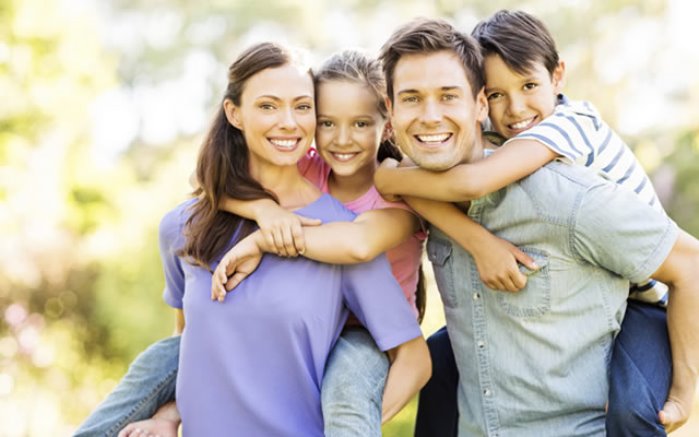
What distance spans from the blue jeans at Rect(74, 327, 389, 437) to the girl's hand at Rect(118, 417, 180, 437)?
3 cm

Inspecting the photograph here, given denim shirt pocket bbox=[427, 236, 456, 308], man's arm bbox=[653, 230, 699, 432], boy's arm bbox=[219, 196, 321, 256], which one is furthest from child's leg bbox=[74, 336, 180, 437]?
man's arm bbox=[653, 230, 699, 432]

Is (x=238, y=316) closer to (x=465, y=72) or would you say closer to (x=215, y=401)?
(x=215, y=401)

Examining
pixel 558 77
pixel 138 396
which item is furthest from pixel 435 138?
pixel 138 396

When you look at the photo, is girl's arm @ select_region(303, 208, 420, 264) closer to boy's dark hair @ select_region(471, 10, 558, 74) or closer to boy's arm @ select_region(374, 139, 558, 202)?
boy's arm @ select_region(374, 139, 558, 202)

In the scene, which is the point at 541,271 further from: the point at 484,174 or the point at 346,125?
the point at 346,125

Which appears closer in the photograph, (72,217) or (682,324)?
(682,324)

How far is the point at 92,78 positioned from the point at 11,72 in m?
0.74

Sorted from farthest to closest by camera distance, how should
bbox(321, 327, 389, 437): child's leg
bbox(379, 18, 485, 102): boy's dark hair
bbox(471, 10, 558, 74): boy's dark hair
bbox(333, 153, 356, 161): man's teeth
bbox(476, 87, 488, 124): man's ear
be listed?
bbox(333, 153, 356, 161): man's teeth → bbox(471, 10, 558, 74): boy's dark hair → bbox(476, 87, 488, 124): man's ear → bbox(379, 18, 485, 102): boy's dark hair → bbox(321, 327, 389, 437): child's leg

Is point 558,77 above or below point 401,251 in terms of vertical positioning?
above

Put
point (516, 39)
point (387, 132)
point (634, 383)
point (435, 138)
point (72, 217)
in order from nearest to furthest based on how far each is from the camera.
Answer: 1. point (634, 383)
2. point (435, 138)
3. point (516, 39)
4. point (387, 132)
5. point (72, 217)

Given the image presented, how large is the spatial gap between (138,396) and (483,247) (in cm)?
127

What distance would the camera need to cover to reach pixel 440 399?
2.92 metres

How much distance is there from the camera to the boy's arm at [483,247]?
2.51 metres

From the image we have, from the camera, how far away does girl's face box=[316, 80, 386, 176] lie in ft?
9.61
